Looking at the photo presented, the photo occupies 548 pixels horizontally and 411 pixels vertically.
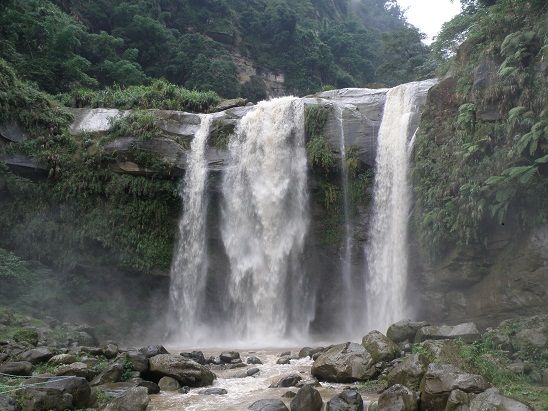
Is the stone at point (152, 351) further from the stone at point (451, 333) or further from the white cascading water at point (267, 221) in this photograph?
the white cascading water at point (267, 221)

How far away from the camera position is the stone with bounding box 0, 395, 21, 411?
608 cm

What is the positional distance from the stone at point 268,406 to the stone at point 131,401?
1.54 meters

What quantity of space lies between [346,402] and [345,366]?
1909 millimetres

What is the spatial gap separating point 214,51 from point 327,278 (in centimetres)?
2469

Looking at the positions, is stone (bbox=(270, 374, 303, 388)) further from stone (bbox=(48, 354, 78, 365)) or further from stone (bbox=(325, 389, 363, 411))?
stone (bbox=(48, 354, 78, 365))

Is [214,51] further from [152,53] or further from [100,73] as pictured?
[100,73]

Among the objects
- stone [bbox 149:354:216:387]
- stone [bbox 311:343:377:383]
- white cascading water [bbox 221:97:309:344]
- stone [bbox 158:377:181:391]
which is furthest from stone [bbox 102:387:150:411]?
white cascading water [bbox 221:97:309:344]

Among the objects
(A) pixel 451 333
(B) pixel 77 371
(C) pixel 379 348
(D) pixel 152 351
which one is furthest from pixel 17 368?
(A) pixel 451 333

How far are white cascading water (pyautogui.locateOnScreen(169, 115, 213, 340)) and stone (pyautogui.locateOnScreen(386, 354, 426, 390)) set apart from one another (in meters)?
10.6

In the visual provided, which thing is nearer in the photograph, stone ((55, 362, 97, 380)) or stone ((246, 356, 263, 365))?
stone ((55, 362, 97, 380))

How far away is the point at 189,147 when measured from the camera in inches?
722

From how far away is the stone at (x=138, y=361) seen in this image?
8.77 meters

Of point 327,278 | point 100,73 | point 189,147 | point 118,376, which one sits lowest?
point 118,376

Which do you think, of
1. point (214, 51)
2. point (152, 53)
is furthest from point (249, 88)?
point (152, 53)
